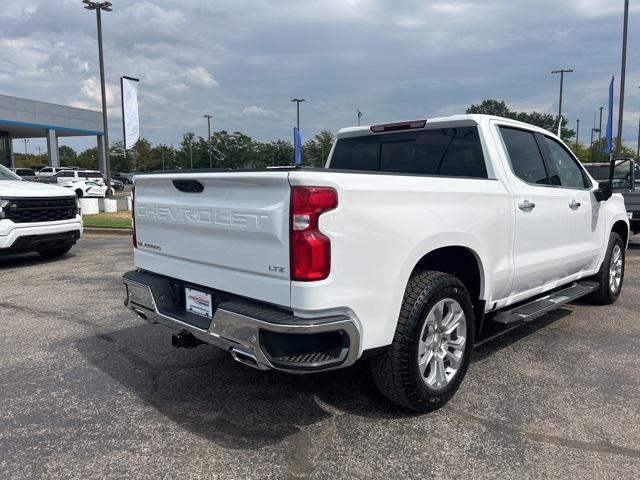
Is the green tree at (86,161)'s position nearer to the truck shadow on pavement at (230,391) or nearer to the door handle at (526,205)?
the truck shadow on pavement at (230,391)

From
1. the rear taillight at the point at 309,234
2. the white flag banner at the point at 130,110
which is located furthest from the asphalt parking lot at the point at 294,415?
the white flag banner at the point at 130,110

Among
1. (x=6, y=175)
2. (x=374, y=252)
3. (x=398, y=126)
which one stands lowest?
(x=374, y=252)

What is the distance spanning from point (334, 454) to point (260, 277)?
1048 millimetres

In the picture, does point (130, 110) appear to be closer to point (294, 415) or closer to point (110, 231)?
point (110, 231)

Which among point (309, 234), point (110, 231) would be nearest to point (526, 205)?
point (309, 234)

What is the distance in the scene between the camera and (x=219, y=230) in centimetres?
309

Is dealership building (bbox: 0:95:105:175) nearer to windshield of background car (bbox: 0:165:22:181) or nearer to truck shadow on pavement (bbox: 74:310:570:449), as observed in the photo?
windshield of background car (bbox: 0:165:22:181)

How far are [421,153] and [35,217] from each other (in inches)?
258

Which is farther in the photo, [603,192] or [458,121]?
[603,192]

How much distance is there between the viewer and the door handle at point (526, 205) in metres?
3.99

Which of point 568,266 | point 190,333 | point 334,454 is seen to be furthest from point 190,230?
point 568,266

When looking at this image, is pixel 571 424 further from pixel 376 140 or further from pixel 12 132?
pixel 12 132

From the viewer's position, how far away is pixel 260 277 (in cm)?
285

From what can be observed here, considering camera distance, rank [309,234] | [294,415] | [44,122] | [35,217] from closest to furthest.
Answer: [309,234] < [294,415] < [35,217] < [44,122]
